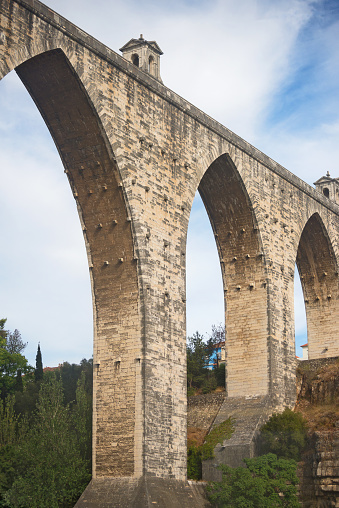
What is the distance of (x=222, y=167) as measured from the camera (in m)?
23.8

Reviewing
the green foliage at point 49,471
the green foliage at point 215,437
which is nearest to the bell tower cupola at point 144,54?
the green foliage at point 49,471

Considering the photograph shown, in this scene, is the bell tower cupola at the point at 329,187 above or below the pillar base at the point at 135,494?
above

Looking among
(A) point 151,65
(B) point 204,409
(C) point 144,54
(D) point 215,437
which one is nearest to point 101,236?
(A) point 151,65

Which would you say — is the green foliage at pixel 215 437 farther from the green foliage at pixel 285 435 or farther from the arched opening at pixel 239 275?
the arched opening at pixel 239 275

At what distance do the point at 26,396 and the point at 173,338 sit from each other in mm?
14208

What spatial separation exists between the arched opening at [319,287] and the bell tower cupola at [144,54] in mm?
10685

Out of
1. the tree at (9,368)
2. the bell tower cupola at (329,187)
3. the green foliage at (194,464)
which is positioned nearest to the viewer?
the green foliage at (194,464)

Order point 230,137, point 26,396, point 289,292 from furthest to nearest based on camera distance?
point 26,396
point 289,292
point 230,137

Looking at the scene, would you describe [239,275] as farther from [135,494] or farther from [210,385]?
[135,494]

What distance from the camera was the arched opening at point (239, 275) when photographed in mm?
23594

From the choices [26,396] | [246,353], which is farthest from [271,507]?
[26,396]

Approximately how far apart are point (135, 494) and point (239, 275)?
9447 millimetres

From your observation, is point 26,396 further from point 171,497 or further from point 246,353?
point 171,497

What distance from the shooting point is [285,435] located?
21641 millimetres
